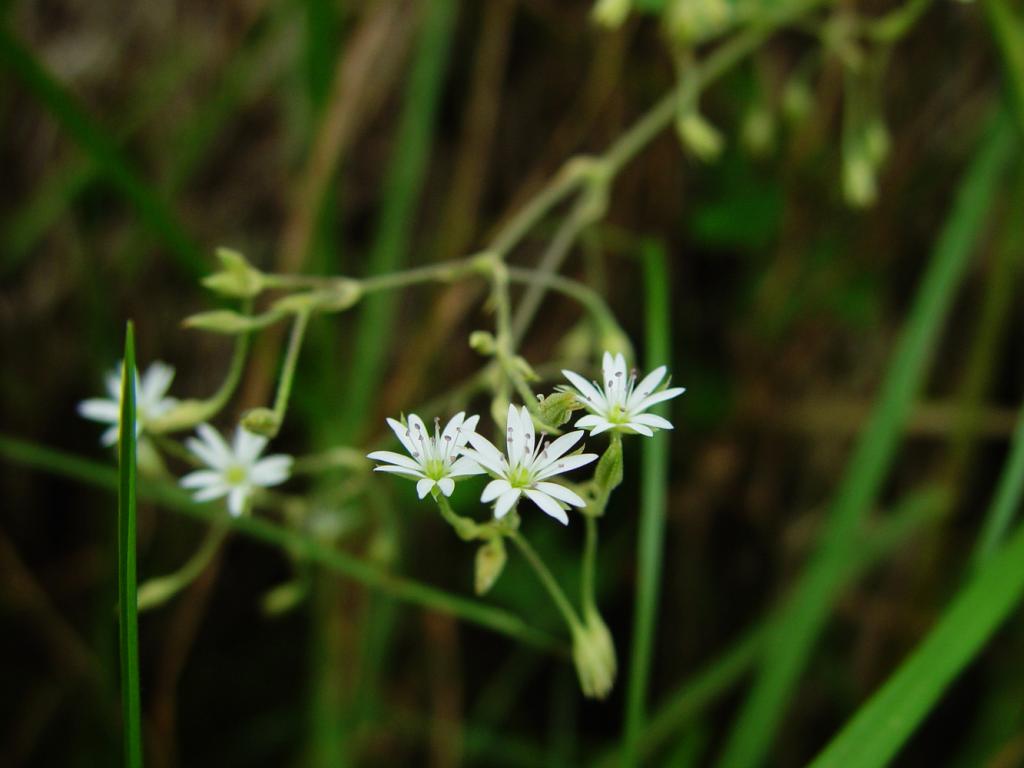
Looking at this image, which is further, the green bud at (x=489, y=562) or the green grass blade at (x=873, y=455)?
the green grass blade at (x=873, y=455)

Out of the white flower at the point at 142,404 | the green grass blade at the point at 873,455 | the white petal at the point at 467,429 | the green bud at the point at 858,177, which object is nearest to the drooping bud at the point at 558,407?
the white petal at the point at 467,429

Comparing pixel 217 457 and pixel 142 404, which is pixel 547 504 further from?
pixel 142 404

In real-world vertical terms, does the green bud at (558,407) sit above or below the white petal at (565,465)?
above

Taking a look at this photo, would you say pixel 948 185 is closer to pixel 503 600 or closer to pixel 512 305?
pixel 512 305

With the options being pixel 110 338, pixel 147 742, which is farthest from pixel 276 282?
pixel 147 742

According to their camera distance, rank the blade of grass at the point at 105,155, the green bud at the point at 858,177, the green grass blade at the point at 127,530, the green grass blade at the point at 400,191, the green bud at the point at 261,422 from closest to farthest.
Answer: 1. the green grass blade at the point at 127,530
2. the green bud at the point at 261,422
3. the blade of grass at the point at 105,155
4. the green bud at the point at 858,177
5. the green grass blade at the point at 400,191

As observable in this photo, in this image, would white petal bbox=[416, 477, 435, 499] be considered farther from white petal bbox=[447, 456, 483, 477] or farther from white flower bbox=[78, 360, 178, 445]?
white flower bbox=[78, 360, 178, 445]

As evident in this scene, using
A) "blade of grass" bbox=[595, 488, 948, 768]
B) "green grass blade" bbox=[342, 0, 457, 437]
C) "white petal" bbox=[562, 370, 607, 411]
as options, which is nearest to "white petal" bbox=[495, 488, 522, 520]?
"white petal" bbox=[562, 370, 607, 411]

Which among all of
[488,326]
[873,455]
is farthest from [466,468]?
[488,326]

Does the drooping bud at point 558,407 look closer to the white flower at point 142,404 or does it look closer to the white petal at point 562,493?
the white petal at point 562,493
